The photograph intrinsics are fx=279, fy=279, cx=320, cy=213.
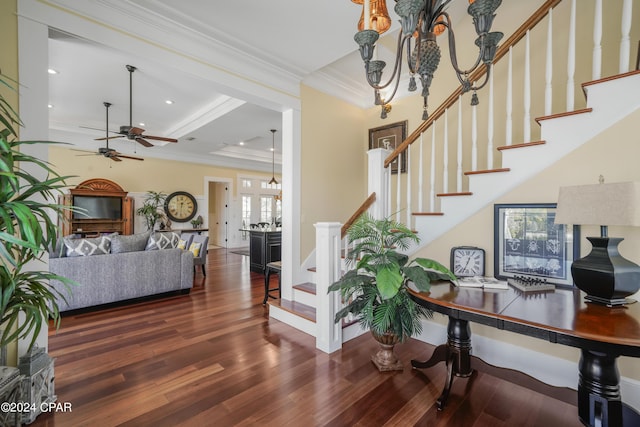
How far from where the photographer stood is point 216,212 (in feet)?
35.1

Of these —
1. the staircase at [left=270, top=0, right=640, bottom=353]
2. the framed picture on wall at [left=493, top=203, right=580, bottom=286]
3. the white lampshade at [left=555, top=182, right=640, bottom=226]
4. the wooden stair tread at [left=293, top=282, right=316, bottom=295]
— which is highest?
the staircase at [left=270, top=0, right=640, bottom=353]

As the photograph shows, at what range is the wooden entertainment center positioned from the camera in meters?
6.66

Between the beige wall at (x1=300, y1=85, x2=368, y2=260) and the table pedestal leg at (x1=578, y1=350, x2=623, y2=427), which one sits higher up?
the beige wall at (x1=300, y1=85, x2=368, y2=260)

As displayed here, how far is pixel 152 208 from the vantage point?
7.67m

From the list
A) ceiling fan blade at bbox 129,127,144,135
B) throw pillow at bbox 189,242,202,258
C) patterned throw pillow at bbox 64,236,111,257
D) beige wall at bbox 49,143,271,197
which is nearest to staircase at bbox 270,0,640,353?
patterned throw pillow at bbox 64,236,111,257

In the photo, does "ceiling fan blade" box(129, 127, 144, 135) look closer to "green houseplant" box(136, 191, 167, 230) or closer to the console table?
"green houseplant" box(136, 191, 167, 230)

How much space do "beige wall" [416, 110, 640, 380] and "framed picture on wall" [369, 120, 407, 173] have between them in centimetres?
187

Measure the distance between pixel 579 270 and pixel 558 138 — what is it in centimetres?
98

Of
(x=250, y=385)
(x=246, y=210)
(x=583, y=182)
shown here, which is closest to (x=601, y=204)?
(x=583, y=182)

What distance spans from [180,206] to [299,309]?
21.8ft

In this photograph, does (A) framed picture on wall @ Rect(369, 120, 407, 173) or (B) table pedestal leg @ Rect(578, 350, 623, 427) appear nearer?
(B) table pedestal leg @ Rect(578, 350, 623, 427)

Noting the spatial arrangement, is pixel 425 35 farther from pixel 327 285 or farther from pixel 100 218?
pixel 100 218

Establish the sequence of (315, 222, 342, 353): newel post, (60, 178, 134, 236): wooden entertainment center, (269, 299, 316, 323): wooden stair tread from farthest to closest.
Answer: (60, 178, 134, 236): wooden entertainment center → (269, 299, 316, 323): wooden stair tread → (315, 222, 342, 353): newel post

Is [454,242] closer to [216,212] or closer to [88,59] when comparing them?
[88,59]
